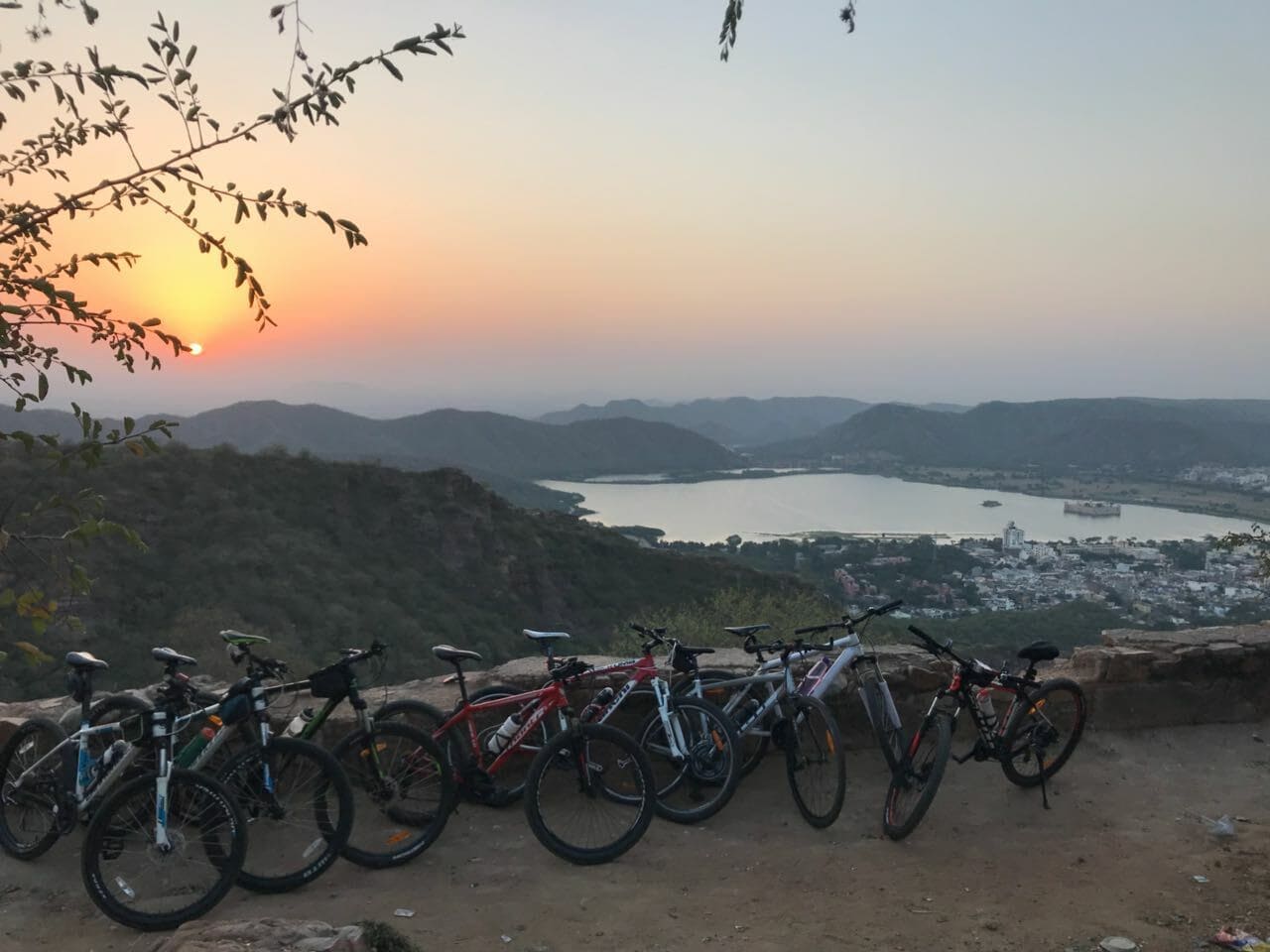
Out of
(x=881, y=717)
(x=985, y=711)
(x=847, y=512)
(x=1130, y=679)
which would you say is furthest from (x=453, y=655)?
(x=847, y=512)

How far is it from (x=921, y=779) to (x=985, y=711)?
72 cm

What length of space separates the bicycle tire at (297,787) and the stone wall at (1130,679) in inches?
49.8

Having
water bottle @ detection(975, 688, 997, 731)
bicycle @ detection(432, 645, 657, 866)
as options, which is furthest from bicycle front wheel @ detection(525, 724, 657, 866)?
water bottle @ detection(975, 688, 997, 731)

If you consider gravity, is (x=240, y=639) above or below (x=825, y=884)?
above

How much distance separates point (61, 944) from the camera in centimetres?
344

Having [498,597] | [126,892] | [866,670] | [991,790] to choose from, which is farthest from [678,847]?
[498,597]

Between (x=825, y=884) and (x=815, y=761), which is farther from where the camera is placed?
(x=815, y=761)

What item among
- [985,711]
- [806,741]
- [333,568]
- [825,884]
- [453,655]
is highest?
[453,655]

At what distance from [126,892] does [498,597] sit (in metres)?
19.5

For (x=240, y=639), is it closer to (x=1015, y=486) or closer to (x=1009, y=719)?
(x=1009, y=719)

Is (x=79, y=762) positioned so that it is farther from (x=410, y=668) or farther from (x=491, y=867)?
(x=410, y=668)

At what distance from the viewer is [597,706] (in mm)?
4578

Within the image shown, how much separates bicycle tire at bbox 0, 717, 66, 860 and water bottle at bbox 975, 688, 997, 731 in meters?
4.89

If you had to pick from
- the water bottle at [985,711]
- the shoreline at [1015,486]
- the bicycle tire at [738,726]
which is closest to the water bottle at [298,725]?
the bicycle tire at [738,726]
